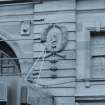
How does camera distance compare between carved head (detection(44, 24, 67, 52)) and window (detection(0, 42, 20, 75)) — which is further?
window (detection(0, 42, 20, 75))

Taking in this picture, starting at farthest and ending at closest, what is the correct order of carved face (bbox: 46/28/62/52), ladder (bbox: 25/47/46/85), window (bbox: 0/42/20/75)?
window (bbox: 0/42/20/75) < carved face (bbox: 46/28/62/52) < ladder (bbox: 25/47/46/85)

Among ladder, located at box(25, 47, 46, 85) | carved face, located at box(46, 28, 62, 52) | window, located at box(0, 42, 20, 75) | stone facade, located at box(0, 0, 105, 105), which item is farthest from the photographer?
window, located at box(0, 42, 20, 75)

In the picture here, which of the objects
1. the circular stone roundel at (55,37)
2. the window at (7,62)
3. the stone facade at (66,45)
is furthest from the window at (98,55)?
the window at (7,62)

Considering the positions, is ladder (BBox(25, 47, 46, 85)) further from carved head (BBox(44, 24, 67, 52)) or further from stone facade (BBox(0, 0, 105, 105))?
carved head (BBox(44, 24, 67, 52))

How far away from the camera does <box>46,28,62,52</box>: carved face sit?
18.9m

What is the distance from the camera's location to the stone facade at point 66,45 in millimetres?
18578

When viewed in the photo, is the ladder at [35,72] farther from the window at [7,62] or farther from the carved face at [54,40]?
the window at [7,62]

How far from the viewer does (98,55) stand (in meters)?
18.9

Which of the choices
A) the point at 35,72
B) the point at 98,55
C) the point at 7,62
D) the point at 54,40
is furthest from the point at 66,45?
the point at 7,62

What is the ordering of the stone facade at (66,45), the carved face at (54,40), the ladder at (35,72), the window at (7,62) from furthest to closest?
the window at (7,62)
the carved face at (54,40)
the ladder at (35,72)
the stone facade at (66,45)

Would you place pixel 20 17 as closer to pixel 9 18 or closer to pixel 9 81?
pixel 9 18

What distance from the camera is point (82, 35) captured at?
18969 mm

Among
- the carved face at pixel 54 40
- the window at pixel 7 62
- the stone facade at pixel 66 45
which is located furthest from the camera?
the window at pixel 7 62

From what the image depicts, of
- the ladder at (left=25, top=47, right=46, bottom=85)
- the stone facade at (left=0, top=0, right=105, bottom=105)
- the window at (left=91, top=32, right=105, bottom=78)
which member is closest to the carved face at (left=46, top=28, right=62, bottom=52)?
the stone facade at (left=0, top=0, right=105, bottom=105)
